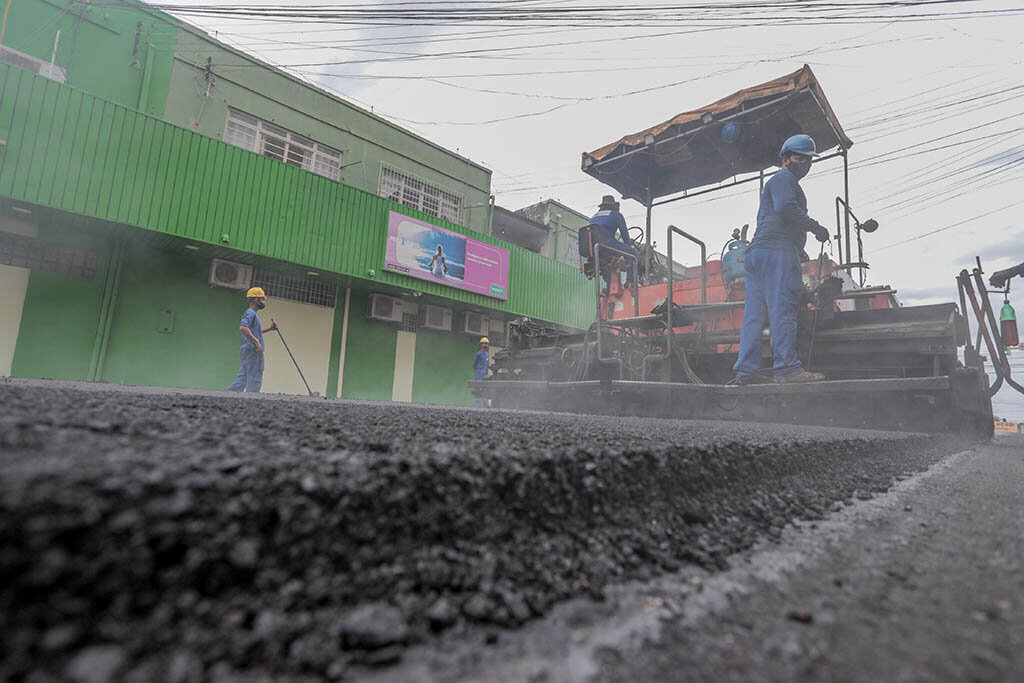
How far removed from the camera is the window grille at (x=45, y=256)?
6.89m

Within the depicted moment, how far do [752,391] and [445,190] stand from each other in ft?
35.4

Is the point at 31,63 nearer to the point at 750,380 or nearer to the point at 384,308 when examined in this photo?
the point at 384,308

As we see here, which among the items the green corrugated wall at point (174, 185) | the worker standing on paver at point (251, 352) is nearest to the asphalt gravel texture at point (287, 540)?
the worker standing on paver at point (251, 352)

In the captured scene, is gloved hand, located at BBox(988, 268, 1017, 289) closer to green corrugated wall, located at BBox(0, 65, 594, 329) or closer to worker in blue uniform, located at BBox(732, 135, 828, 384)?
worker in blue uniform, located at BBox(732, 135, 828, 384)

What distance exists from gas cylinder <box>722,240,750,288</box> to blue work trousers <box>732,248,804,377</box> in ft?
3.12

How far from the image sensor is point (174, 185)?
23.9 ft

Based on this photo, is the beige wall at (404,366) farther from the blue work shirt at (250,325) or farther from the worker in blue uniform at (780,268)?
the worker in blue uniform at (780,268)

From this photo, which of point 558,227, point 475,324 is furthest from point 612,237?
point 558,227

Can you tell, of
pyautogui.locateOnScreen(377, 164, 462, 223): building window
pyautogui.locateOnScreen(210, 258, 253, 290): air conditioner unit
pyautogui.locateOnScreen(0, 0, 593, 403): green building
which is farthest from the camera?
pyautogui.locateOnScreen(377, 164, 462, 223): building window

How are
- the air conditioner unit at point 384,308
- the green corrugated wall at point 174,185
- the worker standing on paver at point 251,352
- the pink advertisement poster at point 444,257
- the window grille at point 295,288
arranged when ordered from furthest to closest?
the air conditioner unit at point 384,308
the pink advertisement poster at point 444,257
the window grille at point 295,288
the green corrugated wall at point 174,185
the worker standing on paver at point 251,352

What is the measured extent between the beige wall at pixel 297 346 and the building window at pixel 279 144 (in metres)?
2.92

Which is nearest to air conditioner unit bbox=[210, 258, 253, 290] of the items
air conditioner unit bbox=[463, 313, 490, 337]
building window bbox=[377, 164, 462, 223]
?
building window bbox=[377, 164, 462, 223]

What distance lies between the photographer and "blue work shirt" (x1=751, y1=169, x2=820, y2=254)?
3512 mm

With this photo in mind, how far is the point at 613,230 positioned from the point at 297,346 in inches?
279
